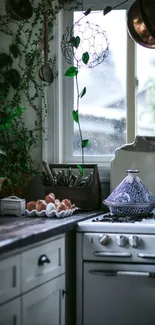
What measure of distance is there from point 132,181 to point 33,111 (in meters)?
0.89

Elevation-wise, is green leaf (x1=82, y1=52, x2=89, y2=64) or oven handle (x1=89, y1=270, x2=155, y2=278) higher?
green leaf (x1=82, y1=52, x2=89, y2=64)

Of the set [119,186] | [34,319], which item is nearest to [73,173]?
[119,186]

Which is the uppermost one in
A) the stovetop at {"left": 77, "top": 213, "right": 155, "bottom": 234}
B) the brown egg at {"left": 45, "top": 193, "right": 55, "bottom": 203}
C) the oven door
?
the brown egg at {"left": 45, "top": 193, "right": 55, "bottom": 203}

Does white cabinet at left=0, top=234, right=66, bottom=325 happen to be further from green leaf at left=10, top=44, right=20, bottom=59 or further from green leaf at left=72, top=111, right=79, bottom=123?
green leaf at left=10, top=44, right=20, bottom=59

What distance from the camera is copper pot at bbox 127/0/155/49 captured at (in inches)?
135

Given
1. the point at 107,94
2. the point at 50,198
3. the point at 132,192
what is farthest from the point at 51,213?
the point at 107,94

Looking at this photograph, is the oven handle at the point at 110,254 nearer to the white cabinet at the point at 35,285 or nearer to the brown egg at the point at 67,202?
the white cabinet at the point at 35,285

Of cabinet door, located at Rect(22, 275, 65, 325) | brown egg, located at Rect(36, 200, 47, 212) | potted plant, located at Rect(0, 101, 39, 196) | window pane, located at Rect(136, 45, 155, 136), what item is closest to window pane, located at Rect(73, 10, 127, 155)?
window pane, located at Rect(136, 45, 155, 136)

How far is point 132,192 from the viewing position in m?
3.41

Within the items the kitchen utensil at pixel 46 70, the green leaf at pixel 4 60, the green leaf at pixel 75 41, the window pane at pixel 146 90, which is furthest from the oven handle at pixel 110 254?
the green leaf at pixel 4 60

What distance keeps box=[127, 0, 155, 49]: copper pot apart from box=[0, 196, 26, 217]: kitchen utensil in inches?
43.2

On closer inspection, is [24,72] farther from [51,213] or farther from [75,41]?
[51,213]

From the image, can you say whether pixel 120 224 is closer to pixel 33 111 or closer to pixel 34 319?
pixel 34 319

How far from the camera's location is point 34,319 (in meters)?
2.70
